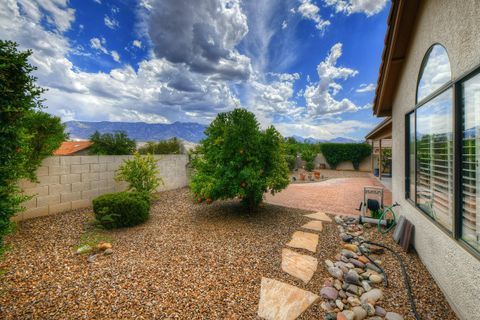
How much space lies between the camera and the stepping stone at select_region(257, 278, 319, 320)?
1981 millimetres

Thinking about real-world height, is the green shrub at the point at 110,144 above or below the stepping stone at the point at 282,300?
above

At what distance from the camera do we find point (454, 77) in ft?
7.02

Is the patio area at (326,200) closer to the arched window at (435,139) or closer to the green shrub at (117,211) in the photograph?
the arched window at (435,139)

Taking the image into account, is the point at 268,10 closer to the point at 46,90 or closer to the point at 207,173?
the point at 207,173

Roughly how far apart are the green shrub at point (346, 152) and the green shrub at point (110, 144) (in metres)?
15.2

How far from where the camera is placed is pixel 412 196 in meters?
3.76

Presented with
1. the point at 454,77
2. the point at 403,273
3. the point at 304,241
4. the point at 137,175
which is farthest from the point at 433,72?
the point at 137,175

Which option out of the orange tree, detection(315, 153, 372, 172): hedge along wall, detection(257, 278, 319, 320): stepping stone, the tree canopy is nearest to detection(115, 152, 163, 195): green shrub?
the orange tree

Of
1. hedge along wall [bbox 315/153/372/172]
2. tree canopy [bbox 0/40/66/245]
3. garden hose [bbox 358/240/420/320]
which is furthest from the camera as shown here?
hedge along wall [bbox 315/153/372/172]

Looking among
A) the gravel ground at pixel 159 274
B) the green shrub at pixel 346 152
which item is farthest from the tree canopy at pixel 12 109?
the green shrub at pixel 346 152

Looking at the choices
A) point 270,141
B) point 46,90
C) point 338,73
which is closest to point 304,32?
point 338,73

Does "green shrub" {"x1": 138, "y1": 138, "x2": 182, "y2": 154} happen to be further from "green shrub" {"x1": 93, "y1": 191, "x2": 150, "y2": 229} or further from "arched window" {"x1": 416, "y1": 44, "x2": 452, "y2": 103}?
"arched window" {"x1": 416, "y1": 44, "x2": 452, "y2": 103}

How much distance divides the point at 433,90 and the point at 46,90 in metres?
4.68

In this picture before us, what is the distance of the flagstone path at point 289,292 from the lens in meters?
2.01
